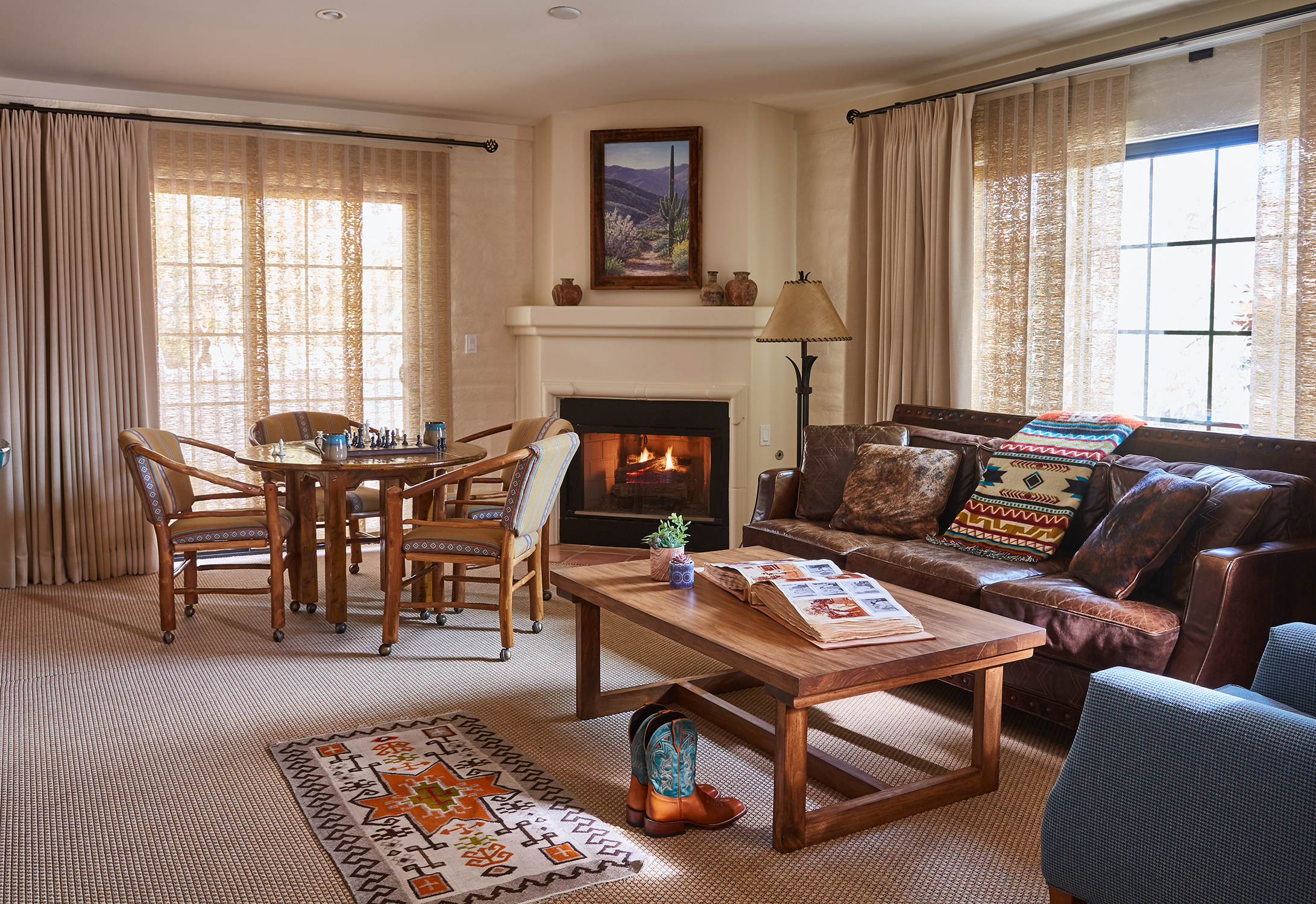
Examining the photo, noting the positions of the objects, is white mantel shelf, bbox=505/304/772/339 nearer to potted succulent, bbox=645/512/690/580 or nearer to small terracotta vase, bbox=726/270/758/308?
small terracotta vase, bbox=726/270/758/308

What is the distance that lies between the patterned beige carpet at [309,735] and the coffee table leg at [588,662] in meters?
0.06

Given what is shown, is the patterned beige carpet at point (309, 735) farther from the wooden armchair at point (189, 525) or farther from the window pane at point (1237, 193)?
the window pane at point (1237, 193)

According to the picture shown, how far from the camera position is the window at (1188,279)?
13.1 feet

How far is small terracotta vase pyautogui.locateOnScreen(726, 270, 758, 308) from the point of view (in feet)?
18.0

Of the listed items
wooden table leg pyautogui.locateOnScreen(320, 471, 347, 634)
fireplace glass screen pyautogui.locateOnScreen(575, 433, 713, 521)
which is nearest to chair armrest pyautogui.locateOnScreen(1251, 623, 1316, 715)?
wooden table leg pyautogui.locateOnScreen(320, 471, 347, 634)

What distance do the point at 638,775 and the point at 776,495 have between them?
2094 millimetres

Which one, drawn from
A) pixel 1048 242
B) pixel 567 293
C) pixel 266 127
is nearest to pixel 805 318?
pixel 1048 242

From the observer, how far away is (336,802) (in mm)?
2611

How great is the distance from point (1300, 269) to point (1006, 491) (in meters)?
1.26

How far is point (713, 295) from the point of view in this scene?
18.1 feet

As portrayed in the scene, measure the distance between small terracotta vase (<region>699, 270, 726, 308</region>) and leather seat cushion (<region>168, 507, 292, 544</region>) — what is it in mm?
2528

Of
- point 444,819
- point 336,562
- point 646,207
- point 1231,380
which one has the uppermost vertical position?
point 646,207

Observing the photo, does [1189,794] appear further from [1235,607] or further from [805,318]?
[805,318]

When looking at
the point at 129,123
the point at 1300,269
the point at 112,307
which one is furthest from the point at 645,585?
the point at 129,123
